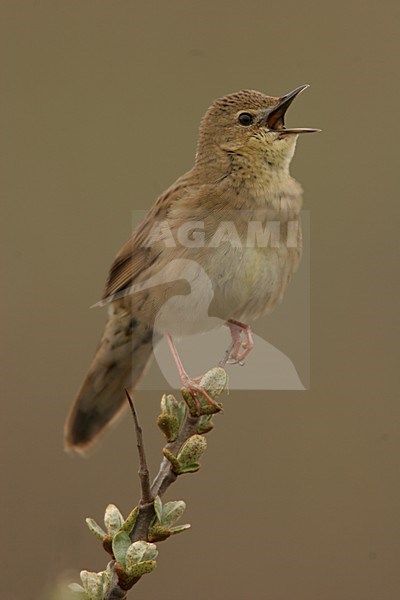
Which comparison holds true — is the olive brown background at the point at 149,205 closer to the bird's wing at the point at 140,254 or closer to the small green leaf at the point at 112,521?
the bird's wing at the point at 140,254

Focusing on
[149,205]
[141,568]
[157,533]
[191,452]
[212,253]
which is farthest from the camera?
[149,205]

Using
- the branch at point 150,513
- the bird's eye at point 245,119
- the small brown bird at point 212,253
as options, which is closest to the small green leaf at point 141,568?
the branch at point 150,513

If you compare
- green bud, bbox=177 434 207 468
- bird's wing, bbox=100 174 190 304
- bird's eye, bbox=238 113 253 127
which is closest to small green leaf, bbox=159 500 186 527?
green bud, bbox=177 434 207 468

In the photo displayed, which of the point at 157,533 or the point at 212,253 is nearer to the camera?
the point at 157,533

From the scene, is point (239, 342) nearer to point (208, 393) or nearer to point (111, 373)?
point (111, 373)

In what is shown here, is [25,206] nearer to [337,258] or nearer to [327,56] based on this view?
[337,258]

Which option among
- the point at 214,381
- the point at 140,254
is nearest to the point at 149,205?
the point at 140,254

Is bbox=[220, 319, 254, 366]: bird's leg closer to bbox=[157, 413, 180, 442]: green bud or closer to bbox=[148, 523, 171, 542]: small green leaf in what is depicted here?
bbox=[157, 413, 180, 442]: green bud
